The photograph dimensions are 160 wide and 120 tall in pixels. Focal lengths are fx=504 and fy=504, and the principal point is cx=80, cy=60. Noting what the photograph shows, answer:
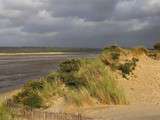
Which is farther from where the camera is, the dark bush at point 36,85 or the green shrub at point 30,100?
the dark bush at point 36,85

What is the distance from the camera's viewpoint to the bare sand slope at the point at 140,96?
54.0 feet

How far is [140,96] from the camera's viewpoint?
20797 millimetres

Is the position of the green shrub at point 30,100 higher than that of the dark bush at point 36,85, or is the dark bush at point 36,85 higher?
the dark bush at point 36,85

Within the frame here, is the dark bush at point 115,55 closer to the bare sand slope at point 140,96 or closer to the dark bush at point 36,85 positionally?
the bare sand slope at point 140,96

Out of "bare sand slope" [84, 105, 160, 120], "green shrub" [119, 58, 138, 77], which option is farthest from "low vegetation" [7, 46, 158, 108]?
"bare sand slope" [84, 105, 160, 120]

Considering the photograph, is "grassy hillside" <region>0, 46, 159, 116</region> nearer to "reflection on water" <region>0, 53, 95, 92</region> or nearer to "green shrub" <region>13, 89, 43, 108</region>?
"green shrub" <region>13, 89, 43, 108</region>

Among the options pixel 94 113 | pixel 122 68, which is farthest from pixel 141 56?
pixel 94 113

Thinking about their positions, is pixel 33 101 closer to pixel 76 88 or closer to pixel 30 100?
pixel 30 100

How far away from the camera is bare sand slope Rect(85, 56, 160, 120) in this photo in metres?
16.5

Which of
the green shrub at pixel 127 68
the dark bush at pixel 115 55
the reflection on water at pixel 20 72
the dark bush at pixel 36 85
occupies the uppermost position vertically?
the dark bush at pixel 115 55

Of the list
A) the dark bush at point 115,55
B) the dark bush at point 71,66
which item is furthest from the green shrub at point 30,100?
the dark bush at point 115,55

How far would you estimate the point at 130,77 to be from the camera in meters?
23.3

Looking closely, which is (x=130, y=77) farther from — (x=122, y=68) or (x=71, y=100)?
(x=71, y=100)

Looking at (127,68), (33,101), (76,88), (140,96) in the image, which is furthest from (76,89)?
(127,68)
